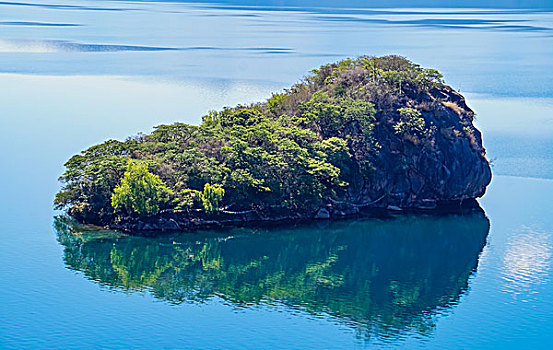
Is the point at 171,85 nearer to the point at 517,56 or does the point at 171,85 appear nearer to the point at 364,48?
the point at 364,48

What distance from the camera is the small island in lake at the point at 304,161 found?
44062 millimetres

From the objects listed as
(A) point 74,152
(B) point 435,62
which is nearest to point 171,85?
(A) point 74,152

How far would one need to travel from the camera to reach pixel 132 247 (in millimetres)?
42219

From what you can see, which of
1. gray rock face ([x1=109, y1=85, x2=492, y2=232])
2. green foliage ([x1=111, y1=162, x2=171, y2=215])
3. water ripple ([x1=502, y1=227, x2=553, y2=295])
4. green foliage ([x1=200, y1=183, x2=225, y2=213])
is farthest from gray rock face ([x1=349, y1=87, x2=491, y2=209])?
green foliage ([x1=111, y1=162, x2=171, y2=215])

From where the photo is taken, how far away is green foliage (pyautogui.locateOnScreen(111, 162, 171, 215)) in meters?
42.4

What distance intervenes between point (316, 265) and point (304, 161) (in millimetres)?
6935

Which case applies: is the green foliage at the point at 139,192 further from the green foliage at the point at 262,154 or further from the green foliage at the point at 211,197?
the green foliage at the point at 211,197

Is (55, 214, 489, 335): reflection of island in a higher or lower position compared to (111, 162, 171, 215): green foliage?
lower

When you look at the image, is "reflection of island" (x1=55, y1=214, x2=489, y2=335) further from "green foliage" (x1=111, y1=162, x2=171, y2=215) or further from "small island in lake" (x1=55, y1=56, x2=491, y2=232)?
"green foliage" (x1=111, y1=162, x2=171, y2=215)

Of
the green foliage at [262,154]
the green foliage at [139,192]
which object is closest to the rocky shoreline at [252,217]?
the green foliage at [262,154]

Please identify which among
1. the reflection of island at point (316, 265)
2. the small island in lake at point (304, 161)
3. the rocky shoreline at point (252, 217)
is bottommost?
the reflection of island at point (316, 265)

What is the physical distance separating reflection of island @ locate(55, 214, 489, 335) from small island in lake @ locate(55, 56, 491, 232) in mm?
1567

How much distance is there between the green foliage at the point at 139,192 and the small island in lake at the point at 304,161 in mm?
63

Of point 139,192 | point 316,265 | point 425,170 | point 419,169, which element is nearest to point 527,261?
point 425,170
